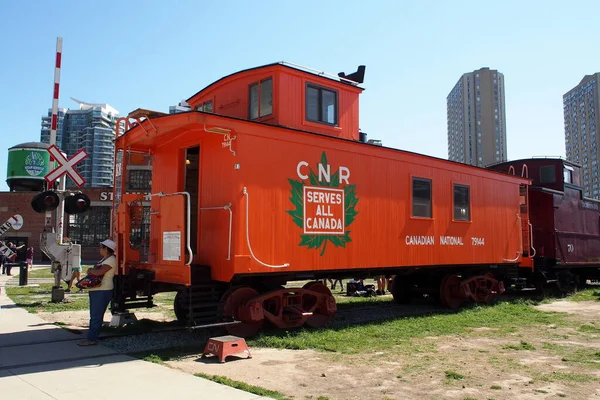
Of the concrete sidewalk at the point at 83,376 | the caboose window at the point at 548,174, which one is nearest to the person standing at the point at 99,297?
the concrete sidewalk at the point at 83,376

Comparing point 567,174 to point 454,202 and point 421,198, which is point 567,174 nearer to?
point 454,202

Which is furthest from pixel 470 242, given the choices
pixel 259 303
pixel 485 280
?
pixel 259 303

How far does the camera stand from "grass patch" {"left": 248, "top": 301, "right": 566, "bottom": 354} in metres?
7.93

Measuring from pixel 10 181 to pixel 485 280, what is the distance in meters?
33.4

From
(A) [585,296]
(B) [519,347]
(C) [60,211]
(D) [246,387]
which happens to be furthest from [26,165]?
(B) [519,347]

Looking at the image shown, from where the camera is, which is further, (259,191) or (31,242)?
(31,242)

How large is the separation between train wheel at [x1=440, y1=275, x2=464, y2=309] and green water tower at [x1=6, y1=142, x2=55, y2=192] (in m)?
30.1

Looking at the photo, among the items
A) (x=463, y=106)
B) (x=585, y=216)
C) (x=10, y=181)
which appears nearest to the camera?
(x=585, y=216)

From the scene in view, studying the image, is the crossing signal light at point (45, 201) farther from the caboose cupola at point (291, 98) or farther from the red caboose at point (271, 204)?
the caboose cupola at point (291, 98)

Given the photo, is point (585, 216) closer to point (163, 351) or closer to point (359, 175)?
point (359, 175)

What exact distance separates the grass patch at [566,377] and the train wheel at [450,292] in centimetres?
648

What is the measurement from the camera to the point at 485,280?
542 inches

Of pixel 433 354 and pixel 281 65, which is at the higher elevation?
pixel 281 65

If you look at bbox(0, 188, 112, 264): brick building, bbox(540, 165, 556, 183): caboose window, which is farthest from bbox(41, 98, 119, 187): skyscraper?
bbox(540, 165, 556, 183): caboose window
